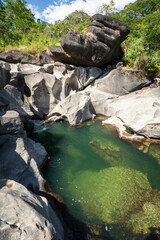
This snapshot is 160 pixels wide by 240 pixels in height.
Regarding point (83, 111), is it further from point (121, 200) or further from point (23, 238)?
point (23, 238)

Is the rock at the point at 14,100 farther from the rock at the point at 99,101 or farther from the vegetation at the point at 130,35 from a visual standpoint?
the vegetation at the point at 130,35

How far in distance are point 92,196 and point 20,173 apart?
248cm

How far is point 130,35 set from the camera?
14.5 m

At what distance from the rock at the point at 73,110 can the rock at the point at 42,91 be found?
1.15 metres

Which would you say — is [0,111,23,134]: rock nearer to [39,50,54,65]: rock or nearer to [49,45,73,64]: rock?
[49,45,73,64]: rock

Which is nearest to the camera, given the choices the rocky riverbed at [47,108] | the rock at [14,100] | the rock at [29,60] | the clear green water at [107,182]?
the rocky riverbed at [47,108]

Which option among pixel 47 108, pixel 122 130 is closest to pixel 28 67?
pixel 47 108

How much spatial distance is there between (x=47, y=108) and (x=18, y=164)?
25.2 feet

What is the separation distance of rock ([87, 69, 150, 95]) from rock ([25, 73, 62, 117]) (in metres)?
4.14

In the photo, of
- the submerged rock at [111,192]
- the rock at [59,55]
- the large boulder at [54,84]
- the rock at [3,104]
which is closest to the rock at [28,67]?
the large boulder at [54,84]

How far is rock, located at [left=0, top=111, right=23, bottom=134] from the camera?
4223 millimetres

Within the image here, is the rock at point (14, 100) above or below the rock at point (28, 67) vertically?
below

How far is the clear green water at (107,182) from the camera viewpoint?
11.3 ft

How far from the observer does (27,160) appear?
14.2ft
